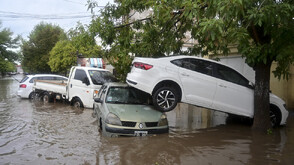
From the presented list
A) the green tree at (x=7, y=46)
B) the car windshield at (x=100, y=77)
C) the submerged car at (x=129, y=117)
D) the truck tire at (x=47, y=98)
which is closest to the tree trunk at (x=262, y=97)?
the submerged car at (x=129, y=117)

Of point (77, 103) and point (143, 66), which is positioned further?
point (77, 103)

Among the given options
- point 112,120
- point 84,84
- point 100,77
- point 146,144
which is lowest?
point 146,144

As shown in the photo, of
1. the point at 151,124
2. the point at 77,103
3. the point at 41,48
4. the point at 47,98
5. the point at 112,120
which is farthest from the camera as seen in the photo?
the point at 41,48

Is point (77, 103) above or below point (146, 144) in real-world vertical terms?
above

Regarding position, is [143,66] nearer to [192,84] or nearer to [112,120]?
[192,84]

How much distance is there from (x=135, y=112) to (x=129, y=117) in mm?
318

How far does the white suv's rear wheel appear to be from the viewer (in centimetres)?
703

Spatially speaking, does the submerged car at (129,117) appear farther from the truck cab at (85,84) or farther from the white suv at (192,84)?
the truck cab at (85,84)

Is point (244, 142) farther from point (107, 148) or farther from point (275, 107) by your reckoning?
point (107, 148)

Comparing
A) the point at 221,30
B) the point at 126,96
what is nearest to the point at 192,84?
the point at 126,96

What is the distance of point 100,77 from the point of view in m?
11.7

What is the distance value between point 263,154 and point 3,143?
6064mm

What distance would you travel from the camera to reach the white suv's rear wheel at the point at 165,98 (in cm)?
703

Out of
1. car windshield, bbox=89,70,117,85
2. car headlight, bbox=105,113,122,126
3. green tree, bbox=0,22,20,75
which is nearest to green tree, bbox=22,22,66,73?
green tree, bbox=0,22,20,75
